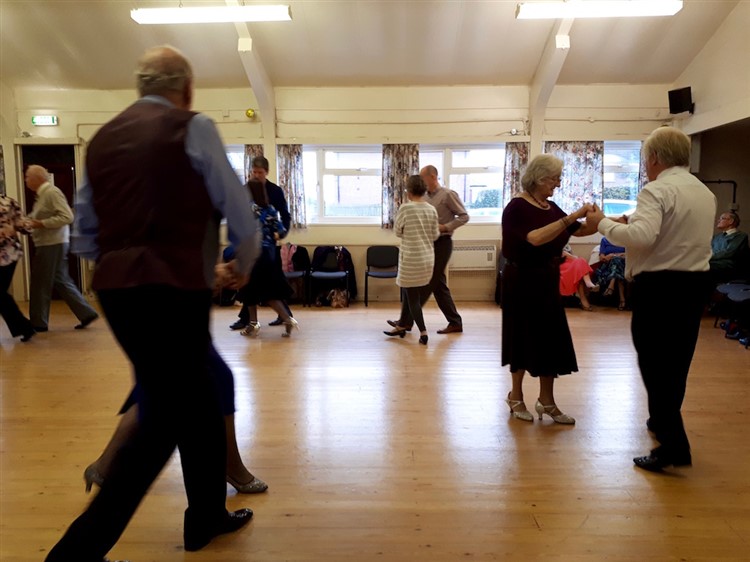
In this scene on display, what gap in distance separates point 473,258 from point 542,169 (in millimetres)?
4814

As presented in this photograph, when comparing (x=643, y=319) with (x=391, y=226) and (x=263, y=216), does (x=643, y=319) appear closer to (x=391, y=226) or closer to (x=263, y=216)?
(x=263, y=216)

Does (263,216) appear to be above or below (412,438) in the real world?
above

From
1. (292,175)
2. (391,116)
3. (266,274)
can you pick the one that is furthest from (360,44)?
(266,274)

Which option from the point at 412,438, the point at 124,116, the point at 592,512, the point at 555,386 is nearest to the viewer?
the point at 124,116

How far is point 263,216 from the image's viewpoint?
14.6 feet

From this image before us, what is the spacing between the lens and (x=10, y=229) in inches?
185

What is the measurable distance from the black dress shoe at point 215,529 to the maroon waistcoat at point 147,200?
0.84m

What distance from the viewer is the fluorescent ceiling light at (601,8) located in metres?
5.36

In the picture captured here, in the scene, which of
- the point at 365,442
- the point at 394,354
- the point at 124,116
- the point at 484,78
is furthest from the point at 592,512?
the point at 484,78

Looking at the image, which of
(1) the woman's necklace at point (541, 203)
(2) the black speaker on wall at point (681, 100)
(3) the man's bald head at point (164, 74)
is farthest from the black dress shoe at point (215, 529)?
(2) the black speaker on wall at point (681, 100)

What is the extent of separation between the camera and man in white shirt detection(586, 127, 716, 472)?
2180mm

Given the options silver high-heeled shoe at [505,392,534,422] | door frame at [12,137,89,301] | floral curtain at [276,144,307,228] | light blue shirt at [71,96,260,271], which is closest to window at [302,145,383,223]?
floral curtain at [276,144,307,228]

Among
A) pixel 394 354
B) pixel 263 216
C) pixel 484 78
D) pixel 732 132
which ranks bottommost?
pixel 394 354

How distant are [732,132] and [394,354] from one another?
232 inches
